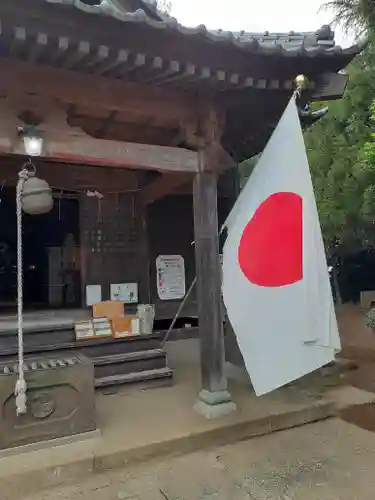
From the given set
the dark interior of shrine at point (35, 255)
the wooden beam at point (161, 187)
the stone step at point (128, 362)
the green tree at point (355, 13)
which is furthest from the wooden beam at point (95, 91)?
the green tree at point (355, 13)

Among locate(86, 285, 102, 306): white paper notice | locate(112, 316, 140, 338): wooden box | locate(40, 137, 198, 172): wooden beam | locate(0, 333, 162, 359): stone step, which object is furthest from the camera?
locate(86, 285, 102, 306): white paper notice

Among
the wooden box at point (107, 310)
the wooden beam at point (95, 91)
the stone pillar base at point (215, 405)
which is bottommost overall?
the stone pillar base at point (215, 405)

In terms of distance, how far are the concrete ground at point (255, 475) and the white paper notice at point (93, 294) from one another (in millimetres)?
3505

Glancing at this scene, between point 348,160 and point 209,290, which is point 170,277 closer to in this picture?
point 209,290

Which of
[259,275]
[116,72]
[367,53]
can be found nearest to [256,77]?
[116,72]

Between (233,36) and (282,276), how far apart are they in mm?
2259

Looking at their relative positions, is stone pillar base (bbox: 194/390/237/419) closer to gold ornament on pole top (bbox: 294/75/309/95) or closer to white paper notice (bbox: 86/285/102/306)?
white paper notice (bbox: 86/285/102/306)

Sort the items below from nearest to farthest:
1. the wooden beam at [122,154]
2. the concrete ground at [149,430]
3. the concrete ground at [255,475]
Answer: the concrete ground at [255,475], the concrete ground at [149,430], the wooden beam at [122,154]

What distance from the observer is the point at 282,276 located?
4.25m

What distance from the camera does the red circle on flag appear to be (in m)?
4.23

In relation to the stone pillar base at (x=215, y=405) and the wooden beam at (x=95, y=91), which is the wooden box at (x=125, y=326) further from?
the wooden beam at (x=95, y=91)

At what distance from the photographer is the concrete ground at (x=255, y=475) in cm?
327

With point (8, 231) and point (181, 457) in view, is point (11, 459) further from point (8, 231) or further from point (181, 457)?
point (8, 231)

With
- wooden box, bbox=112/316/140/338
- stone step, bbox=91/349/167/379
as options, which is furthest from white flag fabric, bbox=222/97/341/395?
wooden box, bbox=112/316/140/338
